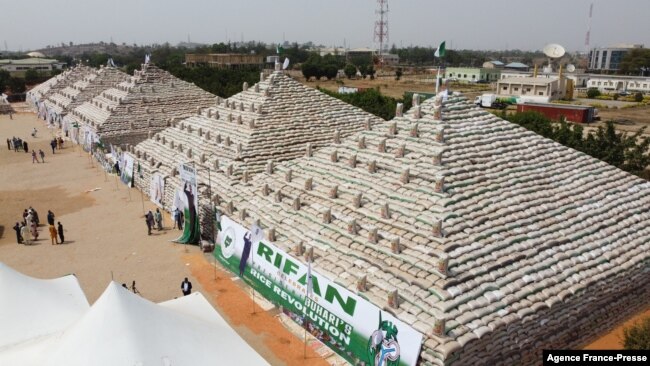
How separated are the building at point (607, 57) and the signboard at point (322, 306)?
509ft

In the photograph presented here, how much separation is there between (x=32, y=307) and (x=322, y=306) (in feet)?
22.0

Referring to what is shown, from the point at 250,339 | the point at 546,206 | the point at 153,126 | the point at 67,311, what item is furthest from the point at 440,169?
the point at 153,126

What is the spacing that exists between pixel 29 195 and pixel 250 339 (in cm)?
2004

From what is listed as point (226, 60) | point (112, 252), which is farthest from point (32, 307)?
point (226, 60)

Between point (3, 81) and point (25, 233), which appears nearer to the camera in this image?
point (25, 233)

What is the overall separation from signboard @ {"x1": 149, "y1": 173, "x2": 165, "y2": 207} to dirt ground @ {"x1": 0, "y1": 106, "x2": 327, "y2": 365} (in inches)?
19.8

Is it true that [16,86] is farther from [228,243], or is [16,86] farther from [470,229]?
[470,229]

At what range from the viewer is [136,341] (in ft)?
28.8

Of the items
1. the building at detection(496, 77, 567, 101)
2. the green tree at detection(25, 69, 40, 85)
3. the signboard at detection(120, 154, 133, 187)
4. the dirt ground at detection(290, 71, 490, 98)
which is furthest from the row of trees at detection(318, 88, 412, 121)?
the green tree at detection(25, 69, 40, 85)

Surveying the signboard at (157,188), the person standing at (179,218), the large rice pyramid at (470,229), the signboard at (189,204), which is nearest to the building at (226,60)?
the signboard at (157,188)

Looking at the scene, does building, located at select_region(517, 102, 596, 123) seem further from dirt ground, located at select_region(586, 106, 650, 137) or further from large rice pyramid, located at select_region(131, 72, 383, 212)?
large rice pyramid, located at select_region(131, 72, 383, 212)

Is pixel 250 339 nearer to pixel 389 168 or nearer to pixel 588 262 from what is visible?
pixel 389 168

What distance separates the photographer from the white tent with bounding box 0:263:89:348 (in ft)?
33.8

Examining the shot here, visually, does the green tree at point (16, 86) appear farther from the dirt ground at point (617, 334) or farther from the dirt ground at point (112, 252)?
the dirt ground at point (617, 334)
